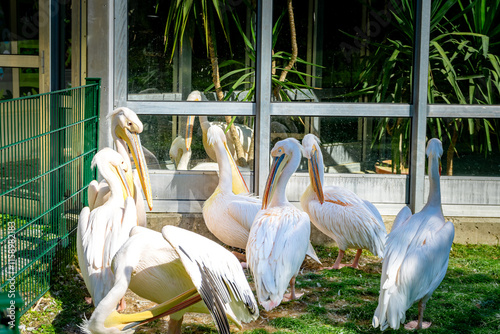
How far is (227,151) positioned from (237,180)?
0.92 feet

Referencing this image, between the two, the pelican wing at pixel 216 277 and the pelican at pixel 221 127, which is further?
the pelican at pixel 221 127

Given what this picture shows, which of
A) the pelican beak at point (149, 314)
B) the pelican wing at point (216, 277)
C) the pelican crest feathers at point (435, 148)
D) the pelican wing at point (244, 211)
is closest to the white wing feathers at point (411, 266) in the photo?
the pelican crest feathers at point (435, 148)

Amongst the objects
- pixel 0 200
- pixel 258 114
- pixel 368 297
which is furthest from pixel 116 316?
pixel 258 114

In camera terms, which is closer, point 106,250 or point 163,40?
point 106,250

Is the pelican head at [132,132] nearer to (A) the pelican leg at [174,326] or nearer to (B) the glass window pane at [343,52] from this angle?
(A) the pelican leg at [174,326]

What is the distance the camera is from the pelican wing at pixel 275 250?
3.86 m

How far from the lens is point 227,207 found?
493 centimetres

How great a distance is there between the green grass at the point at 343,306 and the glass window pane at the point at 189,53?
6.06ft

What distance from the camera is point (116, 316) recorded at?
9.61 ft

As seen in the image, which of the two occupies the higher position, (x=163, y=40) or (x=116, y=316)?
(x=163, y=40)

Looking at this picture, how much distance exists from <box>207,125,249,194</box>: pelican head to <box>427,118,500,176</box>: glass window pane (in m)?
1.90

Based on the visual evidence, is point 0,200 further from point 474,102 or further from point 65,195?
point 474,102

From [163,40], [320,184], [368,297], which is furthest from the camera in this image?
[163,40]

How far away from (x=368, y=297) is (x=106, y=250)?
77.9 inches
